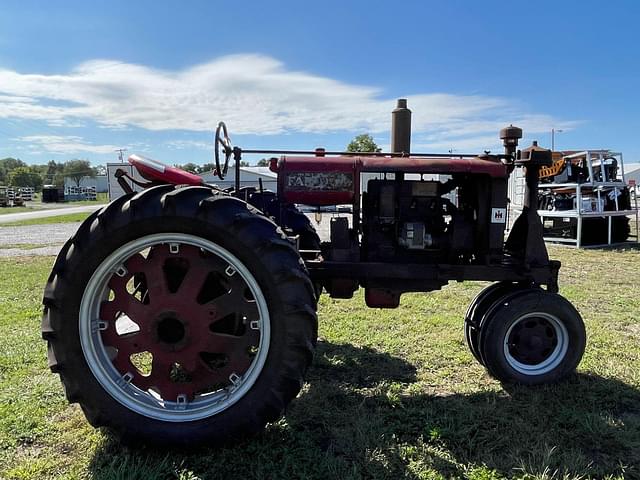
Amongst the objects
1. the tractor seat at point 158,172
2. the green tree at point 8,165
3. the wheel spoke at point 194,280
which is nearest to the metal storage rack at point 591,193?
the tractor seat at point 158,172

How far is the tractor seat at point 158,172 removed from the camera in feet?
11.1

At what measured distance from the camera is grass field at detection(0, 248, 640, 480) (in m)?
2.53

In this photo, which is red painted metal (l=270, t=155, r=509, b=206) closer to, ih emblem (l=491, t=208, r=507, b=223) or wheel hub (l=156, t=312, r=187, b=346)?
ih emblem (l=491, t=208, r=507, b=223)

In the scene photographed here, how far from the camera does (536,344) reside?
3455 millimetres

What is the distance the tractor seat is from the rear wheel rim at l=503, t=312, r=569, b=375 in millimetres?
2551

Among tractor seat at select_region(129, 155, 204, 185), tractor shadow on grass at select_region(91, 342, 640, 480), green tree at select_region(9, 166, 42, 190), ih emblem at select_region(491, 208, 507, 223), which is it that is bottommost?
tractor shadow on grass at select_region(91, 342, 640, 480)

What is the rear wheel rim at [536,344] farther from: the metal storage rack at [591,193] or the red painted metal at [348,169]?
→ the metal storage rack at [591,193]

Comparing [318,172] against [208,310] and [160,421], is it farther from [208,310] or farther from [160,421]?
[160,421]

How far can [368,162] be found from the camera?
3438mm

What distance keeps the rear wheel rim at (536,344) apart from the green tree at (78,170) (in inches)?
4051

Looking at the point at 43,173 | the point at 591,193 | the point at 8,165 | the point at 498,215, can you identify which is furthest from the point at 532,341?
the point at 8,165

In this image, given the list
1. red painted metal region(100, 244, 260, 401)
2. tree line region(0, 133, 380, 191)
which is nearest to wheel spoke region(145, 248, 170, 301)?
red painted metal region(100, 244, 260, 401)

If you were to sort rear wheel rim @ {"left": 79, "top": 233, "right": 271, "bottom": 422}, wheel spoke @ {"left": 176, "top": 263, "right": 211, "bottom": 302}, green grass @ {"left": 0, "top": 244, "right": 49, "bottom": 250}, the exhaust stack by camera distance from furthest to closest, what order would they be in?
green grass @ {"left": 0, "top": 244, "right": 49, "bottom": 250}, the exhaust stack, wheel spoke @ {"left": 176, "top": 263, "right": 211, "bottom": 302}, rear wheel rim @ {"left": 79, "top": 233, "right": 271, "bottom": 422}

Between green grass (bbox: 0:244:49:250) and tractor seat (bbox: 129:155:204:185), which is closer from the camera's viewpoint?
tractor seat (bbox: 129:155:204:185)
